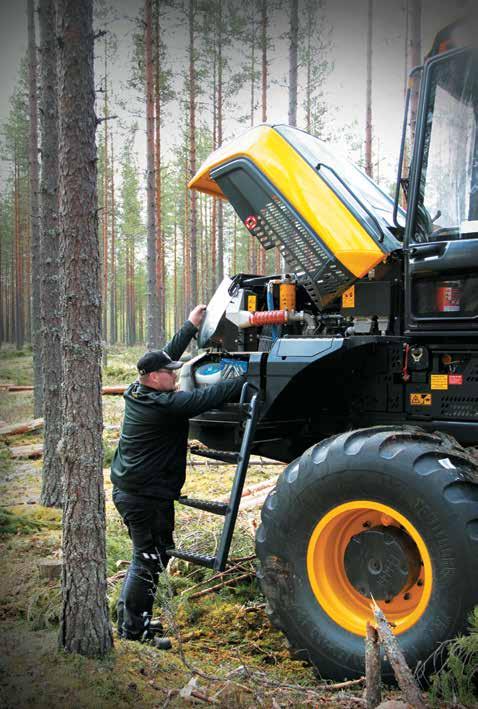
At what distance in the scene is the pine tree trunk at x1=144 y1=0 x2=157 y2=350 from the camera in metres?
15.6

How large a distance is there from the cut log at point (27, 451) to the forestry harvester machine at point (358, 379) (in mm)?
6170

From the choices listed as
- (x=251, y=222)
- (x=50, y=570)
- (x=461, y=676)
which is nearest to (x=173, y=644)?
(x=50, y=570)

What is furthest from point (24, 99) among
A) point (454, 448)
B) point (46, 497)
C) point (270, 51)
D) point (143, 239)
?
point (454, 448)

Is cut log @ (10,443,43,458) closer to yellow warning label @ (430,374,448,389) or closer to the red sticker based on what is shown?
the red sticker

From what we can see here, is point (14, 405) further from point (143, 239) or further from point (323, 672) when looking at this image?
point (143, 239)

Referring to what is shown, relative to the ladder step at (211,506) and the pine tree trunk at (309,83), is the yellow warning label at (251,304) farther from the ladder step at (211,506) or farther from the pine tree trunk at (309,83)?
the pine tree trunk at (309,83)

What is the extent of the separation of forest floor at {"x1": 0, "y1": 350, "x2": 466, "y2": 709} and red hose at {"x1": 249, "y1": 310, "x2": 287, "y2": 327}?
1975mm

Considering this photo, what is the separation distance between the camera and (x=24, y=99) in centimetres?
2562

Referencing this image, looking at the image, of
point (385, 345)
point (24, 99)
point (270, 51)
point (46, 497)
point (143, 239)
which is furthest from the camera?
point (143, 239)

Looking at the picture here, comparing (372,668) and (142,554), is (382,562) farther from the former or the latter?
(142,554)

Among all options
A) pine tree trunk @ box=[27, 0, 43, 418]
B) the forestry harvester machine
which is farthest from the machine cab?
pine tree trunk @ box=[27, 0, 43, 418]

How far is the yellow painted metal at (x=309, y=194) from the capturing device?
436 centimetres

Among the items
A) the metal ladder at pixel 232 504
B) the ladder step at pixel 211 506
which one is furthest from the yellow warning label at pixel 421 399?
the ladder step at pixel 211 506

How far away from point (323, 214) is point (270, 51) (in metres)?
19.7
